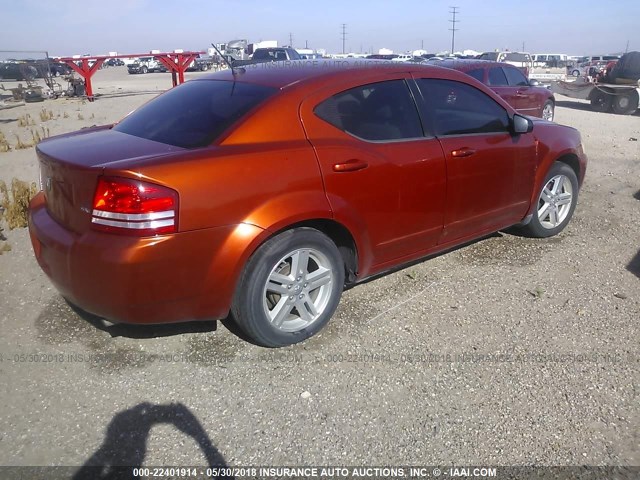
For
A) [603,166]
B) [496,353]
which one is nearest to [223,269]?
[496,353]

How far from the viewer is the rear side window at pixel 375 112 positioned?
3.33 meters

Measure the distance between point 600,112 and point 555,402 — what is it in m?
18.3

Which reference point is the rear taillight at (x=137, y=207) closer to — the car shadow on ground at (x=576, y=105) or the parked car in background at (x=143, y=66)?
the car shadow on ground at (x=576, y=105)

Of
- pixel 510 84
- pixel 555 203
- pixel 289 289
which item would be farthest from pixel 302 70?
pixel 510 84

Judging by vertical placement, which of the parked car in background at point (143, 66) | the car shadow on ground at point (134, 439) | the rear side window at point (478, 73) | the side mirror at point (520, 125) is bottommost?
the car shadow on ground at point (134, 439)

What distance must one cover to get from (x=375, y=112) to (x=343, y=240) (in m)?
0.87

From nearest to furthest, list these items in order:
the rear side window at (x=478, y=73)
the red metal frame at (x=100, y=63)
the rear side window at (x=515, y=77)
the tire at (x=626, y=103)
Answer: the rear side window at (x=478, y=73)
the rear side window at (x=515, y=77)
the tire at (x=626, y=103)
the red metal frame at (x=100, y=63)

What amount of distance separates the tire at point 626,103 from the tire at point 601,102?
20 cm

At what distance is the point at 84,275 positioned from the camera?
273cm

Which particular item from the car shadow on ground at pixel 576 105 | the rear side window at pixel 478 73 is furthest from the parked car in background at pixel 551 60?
the rear side window at pixel 478 73

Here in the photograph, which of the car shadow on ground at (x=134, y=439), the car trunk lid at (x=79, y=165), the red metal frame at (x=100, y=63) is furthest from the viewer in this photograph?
the red metal frame at (x=100, y=63)

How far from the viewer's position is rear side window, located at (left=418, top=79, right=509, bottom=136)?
3842mm

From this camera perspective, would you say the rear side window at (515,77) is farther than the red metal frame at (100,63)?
No

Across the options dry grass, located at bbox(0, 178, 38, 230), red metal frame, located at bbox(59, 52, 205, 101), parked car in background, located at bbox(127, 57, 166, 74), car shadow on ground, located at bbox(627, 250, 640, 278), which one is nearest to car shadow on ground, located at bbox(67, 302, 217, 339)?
dry grass, located at bbox(0, 178, 38, 230)
